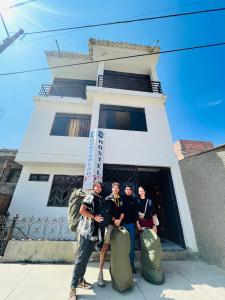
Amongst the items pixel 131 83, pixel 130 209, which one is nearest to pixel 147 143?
pixel 130 209

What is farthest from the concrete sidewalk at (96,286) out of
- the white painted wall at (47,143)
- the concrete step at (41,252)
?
the white painted wall at (47,143)

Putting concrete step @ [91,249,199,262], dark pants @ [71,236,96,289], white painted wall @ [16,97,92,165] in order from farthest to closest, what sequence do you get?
white painted wall @ [16,97,92,165] → concrete step @ [91,249,199,262] → dark pants @ [71,236,96,289]

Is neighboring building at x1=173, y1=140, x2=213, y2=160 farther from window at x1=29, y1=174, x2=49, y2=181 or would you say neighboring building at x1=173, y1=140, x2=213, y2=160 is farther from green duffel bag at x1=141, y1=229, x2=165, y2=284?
green duffel bag at x1=141, y1=229, x2=165, y2=284

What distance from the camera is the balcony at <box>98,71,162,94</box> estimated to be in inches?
321

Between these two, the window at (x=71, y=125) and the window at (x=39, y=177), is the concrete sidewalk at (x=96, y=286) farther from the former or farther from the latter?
the window at (x=71, y=125)

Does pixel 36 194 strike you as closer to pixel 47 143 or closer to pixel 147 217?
pixel 47 143

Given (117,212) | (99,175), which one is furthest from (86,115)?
(117,212)

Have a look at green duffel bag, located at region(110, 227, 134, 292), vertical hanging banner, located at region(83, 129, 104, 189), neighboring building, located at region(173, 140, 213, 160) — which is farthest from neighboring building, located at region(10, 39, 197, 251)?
neighboring building, located at region(173, 140, 213, 160)

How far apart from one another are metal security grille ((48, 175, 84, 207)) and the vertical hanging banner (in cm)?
119

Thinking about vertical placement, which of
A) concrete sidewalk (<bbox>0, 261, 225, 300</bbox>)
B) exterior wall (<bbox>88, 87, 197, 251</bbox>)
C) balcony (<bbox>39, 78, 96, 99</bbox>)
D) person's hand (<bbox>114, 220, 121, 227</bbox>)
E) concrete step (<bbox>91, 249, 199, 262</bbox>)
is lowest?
concrete sidewalk (<bbox>0, 261, 225, 300</bbox>)

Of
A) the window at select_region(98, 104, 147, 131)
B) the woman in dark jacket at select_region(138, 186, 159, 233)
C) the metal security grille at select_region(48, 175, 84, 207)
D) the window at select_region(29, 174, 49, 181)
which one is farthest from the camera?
the window at select_region(98, 104, 147, 131)

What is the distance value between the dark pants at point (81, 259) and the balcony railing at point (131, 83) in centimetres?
752

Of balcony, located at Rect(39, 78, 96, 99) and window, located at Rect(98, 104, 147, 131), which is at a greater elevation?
balcony, located at Rect(39, 78, 96, 99)

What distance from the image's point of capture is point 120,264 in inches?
109
